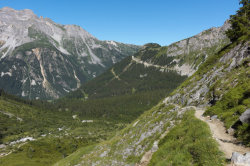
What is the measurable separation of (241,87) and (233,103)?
3.14 meters

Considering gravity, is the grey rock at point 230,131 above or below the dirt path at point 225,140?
above

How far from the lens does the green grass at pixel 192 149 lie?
13.5 meters

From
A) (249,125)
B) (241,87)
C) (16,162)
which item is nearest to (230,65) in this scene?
(241,87)

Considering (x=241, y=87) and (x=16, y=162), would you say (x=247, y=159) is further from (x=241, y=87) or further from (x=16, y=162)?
(x=16, y=162)

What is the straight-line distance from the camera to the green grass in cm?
1352

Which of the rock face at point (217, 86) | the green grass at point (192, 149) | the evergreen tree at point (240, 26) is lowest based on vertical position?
the green grass at point (192, 149)

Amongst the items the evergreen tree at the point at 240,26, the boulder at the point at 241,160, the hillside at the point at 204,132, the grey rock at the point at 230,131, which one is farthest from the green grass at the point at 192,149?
the evergreen tree at the point at 240,26

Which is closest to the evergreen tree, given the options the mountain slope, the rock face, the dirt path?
the rock face

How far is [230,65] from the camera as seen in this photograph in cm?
3441

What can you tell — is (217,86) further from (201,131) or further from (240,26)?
(240,26)

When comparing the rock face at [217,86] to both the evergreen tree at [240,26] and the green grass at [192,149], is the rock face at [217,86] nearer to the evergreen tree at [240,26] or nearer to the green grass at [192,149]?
the green grass at [192,149]

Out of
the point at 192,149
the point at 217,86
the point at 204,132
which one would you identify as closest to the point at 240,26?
the point at 217,86

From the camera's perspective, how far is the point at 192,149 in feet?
49.9

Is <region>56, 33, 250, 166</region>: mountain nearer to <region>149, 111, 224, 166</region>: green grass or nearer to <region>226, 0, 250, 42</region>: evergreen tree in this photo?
<region>149, 111, 224, 166</region>: green grass
